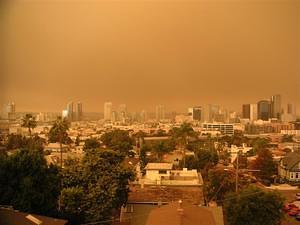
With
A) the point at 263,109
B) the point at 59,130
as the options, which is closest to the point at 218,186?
the point at 263,109

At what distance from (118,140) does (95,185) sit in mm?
4837

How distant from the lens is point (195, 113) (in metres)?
7.30

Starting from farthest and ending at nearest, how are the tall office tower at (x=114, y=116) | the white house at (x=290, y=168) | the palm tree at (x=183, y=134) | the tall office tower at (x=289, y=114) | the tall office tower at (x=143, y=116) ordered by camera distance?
the palm tree at (x=183, y=134), the tall office tower at (x=143, y=116), the tall office tower at (x=114, y=116), the white house at (x=290, y=168), the tall office tower at (x=289, y=114)

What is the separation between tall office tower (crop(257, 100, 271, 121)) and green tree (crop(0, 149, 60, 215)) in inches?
164

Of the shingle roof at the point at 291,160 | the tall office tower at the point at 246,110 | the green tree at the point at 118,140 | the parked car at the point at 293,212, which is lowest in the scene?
the parked car at the point at 293,212

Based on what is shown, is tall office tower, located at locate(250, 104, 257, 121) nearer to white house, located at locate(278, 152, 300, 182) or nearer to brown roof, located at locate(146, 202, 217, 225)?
white house, located at locate(278, 152, 300, 182)

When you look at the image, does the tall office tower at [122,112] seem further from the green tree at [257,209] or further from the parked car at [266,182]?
the green tree at [257,209]

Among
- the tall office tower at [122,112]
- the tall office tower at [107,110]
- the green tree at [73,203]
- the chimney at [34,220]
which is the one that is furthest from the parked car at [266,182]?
the chimney at [34,220]

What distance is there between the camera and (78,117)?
721 centimetres

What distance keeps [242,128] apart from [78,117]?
140 inches

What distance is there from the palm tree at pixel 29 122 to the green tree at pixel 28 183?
2.95 metres

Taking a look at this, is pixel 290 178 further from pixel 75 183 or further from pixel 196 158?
pixel 75 183

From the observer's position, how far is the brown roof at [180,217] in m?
2.68

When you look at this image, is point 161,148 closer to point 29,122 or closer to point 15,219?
point 29,122
